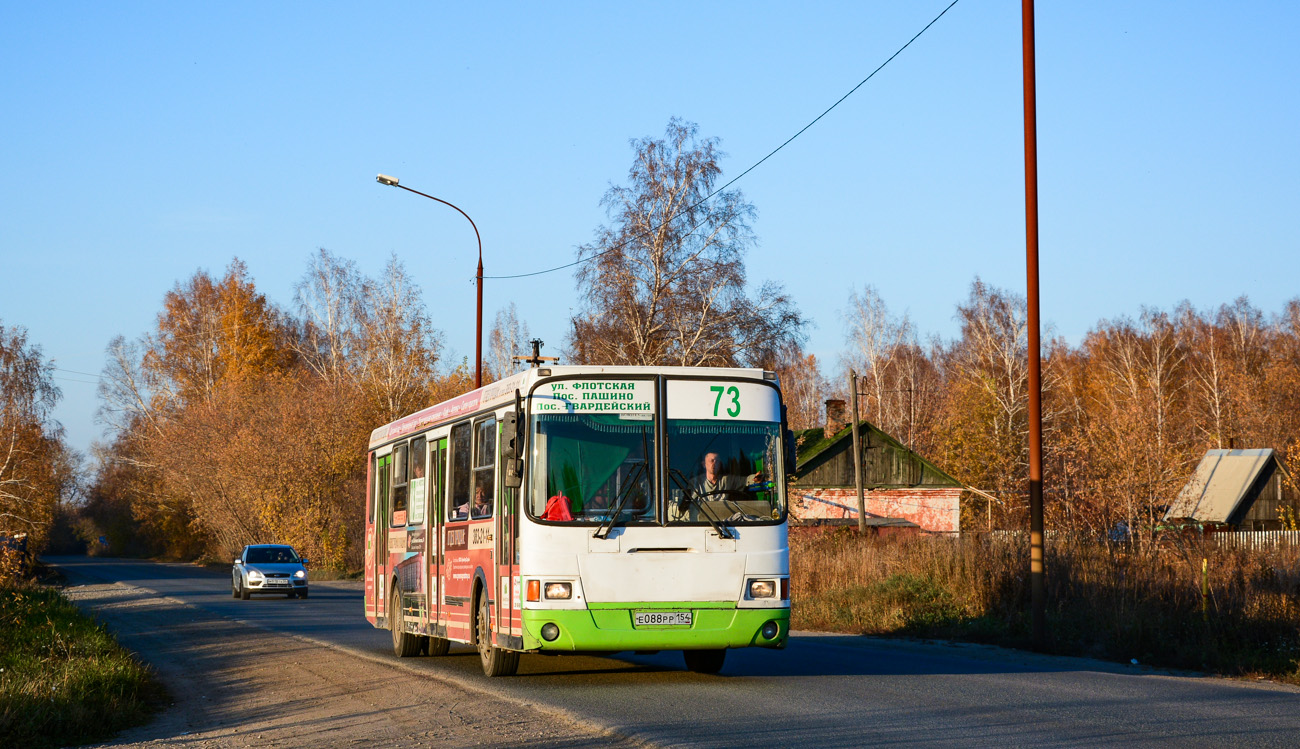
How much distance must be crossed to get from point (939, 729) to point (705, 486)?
364 centimetres

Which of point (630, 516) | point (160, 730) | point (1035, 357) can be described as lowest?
point (160, 730)

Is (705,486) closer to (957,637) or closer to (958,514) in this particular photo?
(957,637)

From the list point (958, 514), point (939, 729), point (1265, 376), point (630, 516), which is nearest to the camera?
point (939, 729)

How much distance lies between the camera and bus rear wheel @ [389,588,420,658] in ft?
56.2

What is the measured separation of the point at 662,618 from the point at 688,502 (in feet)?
3.61

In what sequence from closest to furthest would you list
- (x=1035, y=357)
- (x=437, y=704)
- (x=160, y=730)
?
(x=160, y=730)
(x=437, y=704)
(x=1035, y=357)

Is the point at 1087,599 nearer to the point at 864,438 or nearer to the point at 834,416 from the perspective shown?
the point at 864,438

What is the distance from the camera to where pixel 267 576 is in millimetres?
36531

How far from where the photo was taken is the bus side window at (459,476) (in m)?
14.6

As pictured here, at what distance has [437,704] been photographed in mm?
11719

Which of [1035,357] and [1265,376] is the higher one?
[1265,376]

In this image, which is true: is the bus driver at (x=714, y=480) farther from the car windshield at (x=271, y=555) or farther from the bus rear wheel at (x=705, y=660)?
the car windshield at (x=271, y=555)

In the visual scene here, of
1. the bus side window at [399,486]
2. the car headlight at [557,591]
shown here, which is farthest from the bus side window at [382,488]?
the car headlight at [557,591]

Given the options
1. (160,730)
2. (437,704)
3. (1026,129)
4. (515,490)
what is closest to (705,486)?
(515,490)
